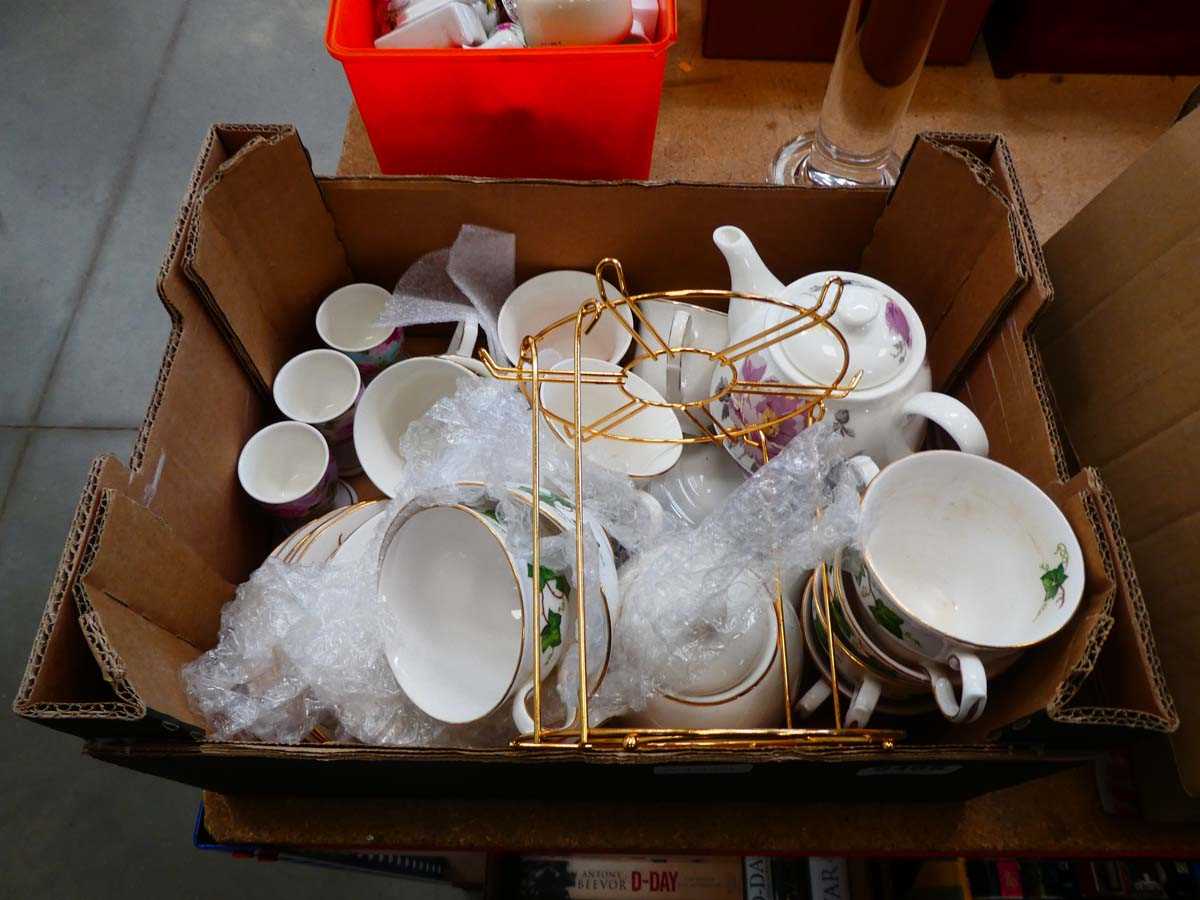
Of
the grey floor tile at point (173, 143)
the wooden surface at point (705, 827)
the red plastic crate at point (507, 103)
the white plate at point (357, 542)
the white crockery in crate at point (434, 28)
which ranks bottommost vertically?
the wooden surface at point (705, 827)

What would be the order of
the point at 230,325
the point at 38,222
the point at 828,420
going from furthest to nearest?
the point at 38,222 → the point at 230,325 → the point at 828,420

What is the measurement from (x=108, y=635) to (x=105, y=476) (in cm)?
11

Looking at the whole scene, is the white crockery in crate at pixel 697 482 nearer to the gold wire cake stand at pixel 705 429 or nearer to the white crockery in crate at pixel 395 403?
the gold wire cake stand at pixel 705 429

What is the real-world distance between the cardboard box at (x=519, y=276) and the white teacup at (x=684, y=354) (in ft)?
0.26

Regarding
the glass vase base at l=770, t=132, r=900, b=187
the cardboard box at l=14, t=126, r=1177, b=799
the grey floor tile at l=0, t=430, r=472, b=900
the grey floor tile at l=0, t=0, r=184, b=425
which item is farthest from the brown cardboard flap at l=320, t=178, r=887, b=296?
the grey floor tile at l=0, t=0, r=184, b=425

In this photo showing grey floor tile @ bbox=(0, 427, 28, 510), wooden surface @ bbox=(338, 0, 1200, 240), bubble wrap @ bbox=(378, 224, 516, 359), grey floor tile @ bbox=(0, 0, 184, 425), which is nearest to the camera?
bubble wrap @ bbox=(378, 224, 516, 359)

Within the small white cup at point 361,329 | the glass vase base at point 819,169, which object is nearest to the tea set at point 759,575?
the small white cup at point 361,329

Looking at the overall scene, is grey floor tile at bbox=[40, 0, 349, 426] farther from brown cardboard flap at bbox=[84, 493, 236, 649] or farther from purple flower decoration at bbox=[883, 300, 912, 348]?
purple flower decoration at bbox=[883, 300, 912, 348]

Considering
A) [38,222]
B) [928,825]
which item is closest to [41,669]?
[928,825]

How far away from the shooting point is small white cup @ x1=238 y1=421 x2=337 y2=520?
750 mm

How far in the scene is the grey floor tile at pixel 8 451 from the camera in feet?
4.62

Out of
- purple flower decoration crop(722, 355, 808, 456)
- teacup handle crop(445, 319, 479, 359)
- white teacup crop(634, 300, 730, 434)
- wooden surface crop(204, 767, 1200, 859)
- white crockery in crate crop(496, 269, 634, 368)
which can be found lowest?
wooden surface crop(204, 767, 1200, 859)

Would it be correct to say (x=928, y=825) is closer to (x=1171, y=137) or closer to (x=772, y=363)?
(x=772, y=363)

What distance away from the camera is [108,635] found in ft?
1.66
